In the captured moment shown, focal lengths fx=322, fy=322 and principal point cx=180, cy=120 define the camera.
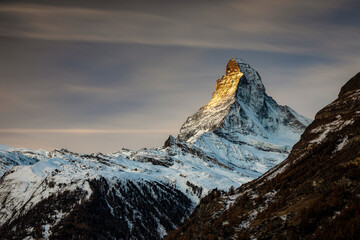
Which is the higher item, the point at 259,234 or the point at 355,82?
the point at 355,82

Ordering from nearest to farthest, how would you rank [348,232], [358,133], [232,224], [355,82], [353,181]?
[348,232] < [353,181] < [232,224] < [358,133] < [355,82]

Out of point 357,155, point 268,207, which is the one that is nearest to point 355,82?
point 357,155

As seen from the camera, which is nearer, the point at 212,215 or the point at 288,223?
the point at 288,223

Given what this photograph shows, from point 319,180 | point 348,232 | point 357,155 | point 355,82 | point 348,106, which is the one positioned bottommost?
point 348,232

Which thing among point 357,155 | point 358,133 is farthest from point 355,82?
point 357,155

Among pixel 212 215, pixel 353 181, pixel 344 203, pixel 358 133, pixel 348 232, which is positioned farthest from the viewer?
pixel 212 215

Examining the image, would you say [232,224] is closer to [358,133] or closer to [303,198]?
[303,198]
